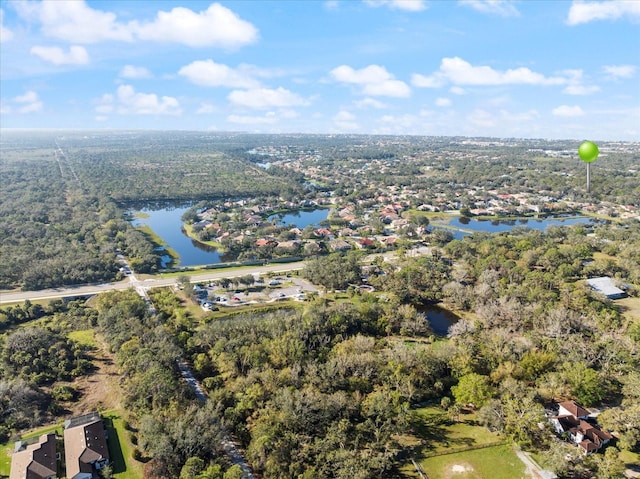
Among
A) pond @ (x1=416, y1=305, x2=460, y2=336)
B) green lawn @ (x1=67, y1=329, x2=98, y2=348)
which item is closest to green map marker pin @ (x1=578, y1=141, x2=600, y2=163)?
pond @ (x1=416, y1=305, x2=460, y2=336)

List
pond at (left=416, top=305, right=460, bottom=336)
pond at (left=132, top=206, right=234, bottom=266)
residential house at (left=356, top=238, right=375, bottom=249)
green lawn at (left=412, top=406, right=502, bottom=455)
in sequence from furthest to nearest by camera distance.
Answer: residential house at (left=356, top=238, right=375, bottom=249)
pond at (left=132, top=206, right=234, bottom=266)
pond at (left=416, top=305, right=460, bottom=336)
green lawn at (left=412, top=406, right=502, bottom=455)

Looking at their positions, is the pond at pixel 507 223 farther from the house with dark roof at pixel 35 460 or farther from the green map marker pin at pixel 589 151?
the house with dark roof at pixel 35 460

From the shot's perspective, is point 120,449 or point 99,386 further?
point 99,386

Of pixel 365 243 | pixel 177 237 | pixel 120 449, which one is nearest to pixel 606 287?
pixel 365 243

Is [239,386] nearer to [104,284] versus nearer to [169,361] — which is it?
[169,361]

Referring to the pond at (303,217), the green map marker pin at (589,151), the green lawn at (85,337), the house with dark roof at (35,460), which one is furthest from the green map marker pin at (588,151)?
the pond at (303,217)

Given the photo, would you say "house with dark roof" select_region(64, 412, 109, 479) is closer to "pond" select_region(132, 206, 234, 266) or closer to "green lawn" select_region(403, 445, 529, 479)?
"green lawn" select_region(403, 445, 529, 479)

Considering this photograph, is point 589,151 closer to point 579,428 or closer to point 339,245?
point 579,428
